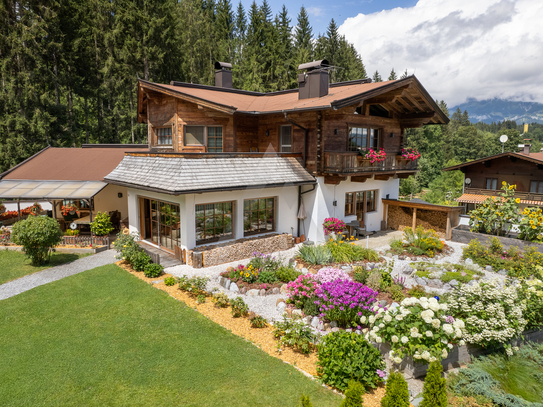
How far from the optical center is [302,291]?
29.9 feet

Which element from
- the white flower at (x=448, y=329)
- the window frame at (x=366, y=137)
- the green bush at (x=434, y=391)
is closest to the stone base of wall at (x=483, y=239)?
the window frame at (x=366, y=137)

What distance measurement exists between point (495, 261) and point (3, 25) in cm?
3777

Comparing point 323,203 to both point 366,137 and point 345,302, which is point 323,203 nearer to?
point 366,137

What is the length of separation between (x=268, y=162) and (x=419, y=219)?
9.04 meters

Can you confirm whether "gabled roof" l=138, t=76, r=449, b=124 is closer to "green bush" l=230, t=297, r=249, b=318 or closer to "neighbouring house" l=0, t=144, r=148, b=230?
"neighbouring house" l=0, t=144, r=148, b=230

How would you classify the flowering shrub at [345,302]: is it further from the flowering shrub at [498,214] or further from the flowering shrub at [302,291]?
the flowering shrub at [498,214]

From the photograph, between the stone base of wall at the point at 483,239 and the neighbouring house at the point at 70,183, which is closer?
the stone base of wall at the point at 483,239

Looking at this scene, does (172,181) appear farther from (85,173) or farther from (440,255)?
(440,255)

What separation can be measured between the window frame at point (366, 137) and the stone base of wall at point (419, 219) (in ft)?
12.5

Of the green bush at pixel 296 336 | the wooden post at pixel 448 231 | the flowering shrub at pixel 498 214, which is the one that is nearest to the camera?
the green bush at pixel 296 336

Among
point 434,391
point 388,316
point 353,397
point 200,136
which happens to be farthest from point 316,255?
point 200,136

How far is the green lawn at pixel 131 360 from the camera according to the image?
6.07 m

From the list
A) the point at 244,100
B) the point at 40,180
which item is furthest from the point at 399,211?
the point at 40,180

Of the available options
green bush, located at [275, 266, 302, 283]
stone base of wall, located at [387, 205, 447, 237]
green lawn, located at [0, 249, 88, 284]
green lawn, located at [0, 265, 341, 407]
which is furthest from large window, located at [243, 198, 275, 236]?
stone base of wall, located at [387, 205, 447, 237]
